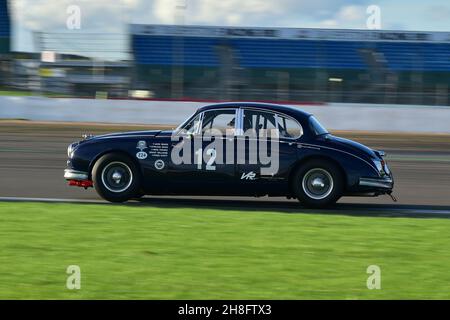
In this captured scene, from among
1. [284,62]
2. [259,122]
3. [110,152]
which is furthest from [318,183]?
[284,62]

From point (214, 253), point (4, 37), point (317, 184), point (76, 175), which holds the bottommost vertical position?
point (214, 253)

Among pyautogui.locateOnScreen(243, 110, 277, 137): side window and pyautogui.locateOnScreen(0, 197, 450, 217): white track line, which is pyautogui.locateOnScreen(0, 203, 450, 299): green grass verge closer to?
pyautogui.locateOnScreen(0, 197, 450, 217): white track line

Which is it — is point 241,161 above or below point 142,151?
below

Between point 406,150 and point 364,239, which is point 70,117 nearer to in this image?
point 406,150

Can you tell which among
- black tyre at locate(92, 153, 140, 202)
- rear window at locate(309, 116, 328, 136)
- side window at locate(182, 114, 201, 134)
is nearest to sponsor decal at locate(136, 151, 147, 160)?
black tyre at locate(92, 153, 140, 202)

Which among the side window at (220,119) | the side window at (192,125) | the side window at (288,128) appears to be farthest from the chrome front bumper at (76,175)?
the side window at (288,128)

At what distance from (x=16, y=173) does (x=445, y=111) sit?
17.3 meters

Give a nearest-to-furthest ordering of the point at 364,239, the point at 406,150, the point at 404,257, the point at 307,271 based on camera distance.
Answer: the point at 307,271, the point at 404,257, the point at 364,239, the point at 406,150

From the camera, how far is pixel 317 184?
9969mm

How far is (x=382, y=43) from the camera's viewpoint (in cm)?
3925

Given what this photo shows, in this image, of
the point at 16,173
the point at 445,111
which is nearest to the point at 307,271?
the point at 16,173

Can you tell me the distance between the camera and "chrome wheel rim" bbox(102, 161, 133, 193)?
398 inches

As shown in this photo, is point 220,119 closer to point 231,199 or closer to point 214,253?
point 231,199

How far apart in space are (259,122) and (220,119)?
497 mm
